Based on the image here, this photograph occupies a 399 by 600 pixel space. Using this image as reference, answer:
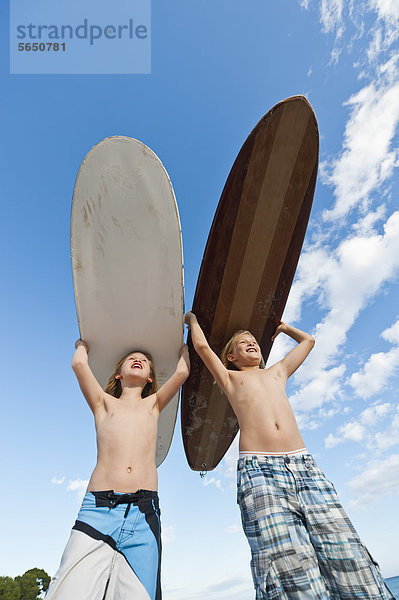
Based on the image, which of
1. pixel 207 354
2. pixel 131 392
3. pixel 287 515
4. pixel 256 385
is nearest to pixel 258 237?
pixel 207 354

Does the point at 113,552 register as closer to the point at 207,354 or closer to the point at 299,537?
the point at 299,537

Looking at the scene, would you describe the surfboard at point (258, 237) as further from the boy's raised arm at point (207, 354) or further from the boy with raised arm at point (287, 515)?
the boy with raised arm at point (287, 515)

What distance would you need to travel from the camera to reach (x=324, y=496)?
2234 mm

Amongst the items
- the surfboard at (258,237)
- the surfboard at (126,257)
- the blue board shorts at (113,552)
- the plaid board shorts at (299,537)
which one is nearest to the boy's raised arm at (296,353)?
the surfboard at (258,237)

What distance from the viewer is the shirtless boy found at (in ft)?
6.35

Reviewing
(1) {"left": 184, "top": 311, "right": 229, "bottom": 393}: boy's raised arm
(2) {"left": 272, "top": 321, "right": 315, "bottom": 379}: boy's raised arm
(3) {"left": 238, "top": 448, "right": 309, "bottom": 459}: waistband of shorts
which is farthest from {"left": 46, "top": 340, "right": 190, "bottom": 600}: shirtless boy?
(2) {"left": 272, "top": 321, "right": 315, "bottom": 379}: boy's raised arm

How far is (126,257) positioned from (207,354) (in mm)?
1196

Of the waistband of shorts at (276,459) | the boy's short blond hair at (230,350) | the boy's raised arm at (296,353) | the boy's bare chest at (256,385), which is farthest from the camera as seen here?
the boy's short blond hair at (230,350)

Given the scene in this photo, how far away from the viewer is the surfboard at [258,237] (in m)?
3.31

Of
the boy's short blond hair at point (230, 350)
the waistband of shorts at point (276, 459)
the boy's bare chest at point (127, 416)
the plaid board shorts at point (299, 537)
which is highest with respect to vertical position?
the boy's short blond hair at point (230, 350)

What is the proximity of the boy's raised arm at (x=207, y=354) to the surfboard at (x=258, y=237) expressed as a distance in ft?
0.60

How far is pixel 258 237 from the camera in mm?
3646

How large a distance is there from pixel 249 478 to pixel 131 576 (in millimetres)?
857

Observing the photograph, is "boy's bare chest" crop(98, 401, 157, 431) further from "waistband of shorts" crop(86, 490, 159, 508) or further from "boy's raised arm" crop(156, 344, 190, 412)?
"waistband of shorts" crop(86, 490, 159, 508)
